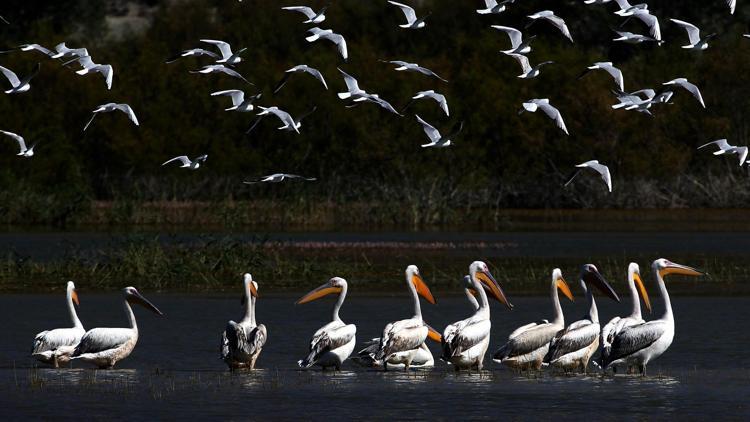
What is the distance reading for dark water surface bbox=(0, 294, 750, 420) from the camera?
13.2m

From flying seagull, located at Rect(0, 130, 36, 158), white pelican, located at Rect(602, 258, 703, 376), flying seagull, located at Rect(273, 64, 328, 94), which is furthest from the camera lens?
flying seagull, located at Rect(0, 130, 36, 158)

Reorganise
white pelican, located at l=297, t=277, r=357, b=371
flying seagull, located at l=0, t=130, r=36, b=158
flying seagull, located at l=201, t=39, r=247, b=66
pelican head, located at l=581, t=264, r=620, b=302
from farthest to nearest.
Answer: flying seagull, located at l=201, t=39, r=247, b=66
flying seagull, located at l=0, t=130, r=36, b=158
pelican head, located at l=581, t=264, r=620, b=302
white pelican, located at l=297, t=277, r=357, b=371

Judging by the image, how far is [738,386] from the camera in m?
14.5

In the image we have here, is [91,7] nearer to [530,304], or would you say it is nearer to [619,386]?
[530,304]

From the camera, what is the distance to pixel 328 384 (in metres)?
15.1

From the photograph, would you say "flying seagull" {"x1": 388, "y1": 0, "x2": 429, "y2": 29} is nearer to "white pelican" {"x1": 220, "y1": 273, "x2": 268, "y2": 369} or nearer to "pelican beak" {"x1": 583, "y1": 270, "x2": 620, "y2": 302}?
"pelican beak" {"x1": 583, "y1": 270, "x2": 620, "y2": 302}

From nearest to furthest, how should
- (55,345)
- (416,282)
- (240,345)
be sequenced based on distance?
1. (240,345)
2. (55,345)
3. (416,282)

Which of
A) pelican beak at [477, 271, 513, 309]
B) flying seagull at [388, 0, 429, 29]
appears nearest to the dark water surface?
pelican beak at [477, 271, 513, 309]

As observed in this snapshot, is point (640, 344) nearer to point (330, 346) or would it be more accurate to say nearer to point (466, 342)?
point (466, 342)

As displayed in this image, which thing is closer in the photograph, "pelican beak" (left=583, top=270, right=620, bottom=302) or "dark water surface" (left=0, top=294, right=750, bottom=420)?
"dark water surface" (left=0, top=294, right=750, bottom=420)

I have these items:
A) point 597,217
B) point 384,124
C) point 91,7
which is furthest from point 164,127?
point 91,7

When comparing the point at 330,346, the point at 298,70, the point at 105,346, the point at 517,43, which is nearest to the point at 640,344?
the point at 330,346

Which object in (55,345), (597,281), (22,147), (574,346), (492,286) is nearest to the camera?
(574,346)

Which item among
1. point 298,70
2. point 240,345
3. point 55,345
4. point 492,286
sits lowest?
point 55,345
